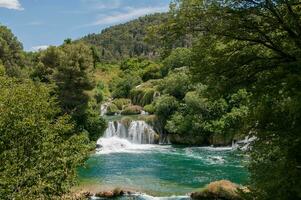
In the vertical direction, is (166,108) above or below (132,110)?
above

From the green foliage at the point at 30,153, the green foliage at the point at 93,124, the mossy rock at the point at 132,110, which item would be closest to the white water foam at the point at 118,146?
the green foliage at the point at 93,124

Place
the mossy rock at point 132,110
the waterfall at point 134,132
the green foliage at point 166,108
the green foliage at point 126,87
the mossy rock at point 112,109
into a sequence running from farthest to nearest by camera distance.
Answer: the green foliage at point 126,87 → the mossy rock at point 112,109 → the mossy rock at point 132,110 → the green foliage at point 166,108 → the waterfall at point 134,132

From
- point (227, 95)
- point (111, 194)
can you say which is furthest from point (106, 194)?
point (227, 95)

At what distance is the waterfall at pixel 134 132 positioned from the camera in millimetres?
51875

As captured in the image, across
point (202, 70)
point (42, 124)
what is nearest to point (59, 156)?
point (42, 124)

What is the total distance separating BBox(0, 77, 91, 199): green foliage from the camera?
12883mm

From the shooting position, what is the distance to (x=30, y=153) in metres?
14.7

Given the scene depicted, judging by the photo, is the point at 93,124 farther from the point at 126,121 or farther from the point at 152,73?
the point at 152,73

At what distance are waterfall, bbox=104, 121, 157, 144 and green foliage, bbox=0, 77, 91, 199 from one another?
3494 cm

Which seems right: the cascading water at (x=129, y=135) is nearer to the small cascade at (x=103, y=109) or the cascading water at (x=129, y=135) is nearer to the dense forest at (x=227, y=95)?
the small cascade at (x=103, y=109)

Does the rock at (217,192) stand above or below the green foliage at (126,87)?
below

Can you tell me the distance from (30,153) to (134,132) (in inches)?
1482

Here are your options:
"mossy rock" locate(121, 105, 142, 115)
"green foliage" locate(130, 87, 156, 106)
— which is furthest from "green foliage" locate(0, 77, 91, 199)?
"green foliage" locate(130, 87, 156, 106)

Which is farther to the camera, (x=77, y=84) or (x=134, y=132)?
(x=134, y=132)
